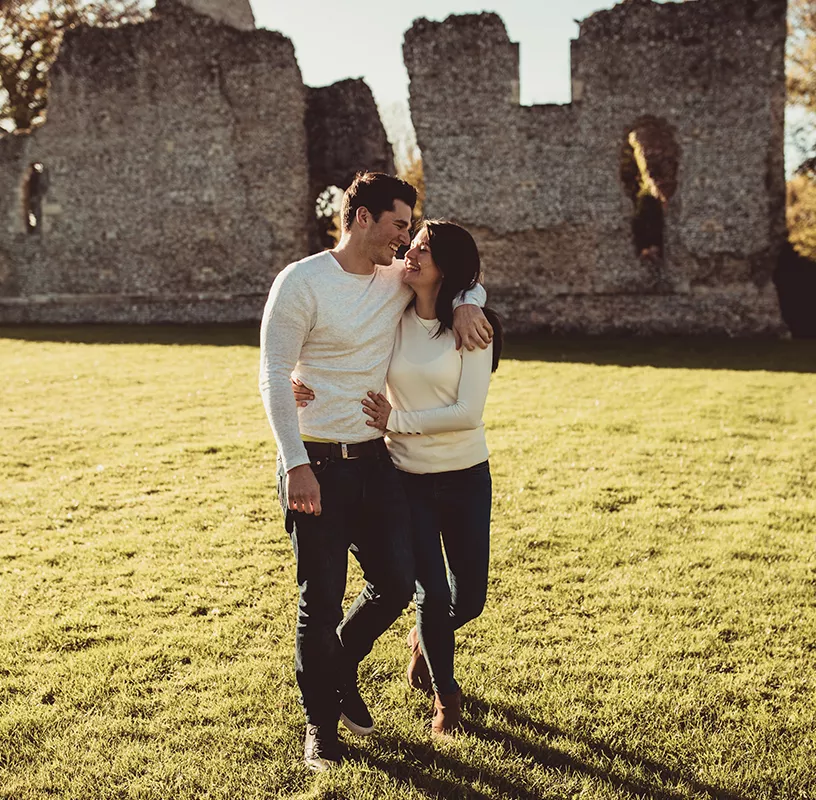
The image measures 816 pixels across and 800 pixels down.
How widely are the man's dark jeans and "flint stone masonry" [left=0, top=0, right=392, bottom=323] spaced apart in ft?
Answer: 56.7

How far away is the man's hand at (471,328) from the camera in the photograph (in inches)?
125

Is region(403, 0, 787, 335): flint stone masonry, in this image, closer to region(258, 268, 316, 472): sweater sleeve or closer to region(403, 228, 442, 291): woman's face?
region(403, 228, 442, 291): woman's face

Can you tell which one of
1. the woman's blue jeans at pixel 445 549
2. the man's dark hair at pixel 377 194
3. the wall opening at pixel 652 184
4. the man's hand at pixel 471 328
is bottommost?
the woman's blue jeans at pixel 445 549

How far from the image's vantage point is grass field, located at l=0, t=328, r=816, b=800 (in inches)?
122

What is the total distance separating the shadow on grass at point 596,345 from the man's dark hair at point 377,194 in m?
11.2

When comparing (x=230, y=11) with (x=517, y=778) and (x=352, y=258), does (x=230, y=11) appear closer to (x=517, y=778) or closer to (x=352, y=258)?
(x=352, y=258)

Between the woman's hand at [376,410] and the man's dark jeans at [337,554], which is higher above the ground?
the woman's hand at [376,410]

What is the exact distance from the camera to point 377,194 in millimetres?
3115

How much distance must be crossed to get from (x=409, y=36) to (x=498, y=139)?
2968 mm

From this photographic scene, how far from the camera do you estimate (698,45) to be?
1697cm

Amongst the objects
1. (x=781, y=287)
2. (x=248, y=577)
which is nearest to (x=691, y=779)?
(x=248, y=577)

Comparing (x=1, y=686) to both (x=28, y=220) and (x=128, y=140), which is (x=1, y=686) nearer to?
(x=128, y=140)

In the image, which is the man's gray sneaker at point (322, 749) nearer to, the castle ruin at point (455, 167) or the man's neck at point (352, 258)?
the man's neck at point (352, 258)

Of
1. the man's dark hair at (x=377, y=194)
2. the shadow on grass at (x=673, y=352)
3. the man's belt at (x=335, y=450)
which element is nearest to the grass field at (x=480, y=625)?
the man's belt at (x=335, y=450)
